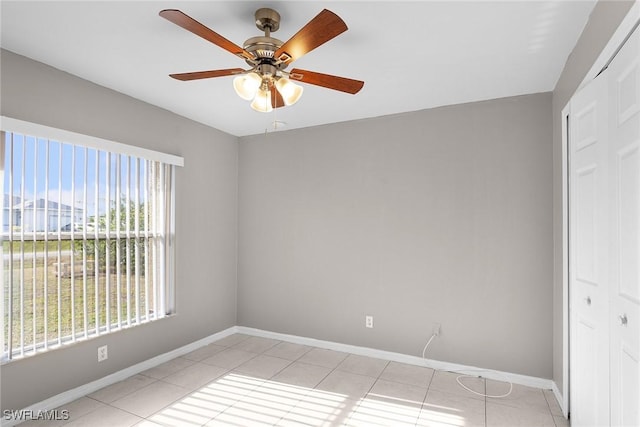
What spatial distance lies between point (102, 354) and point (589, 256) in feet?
11.4

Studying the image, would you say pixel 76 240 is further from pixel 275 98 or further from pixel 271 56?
pixel 271 56

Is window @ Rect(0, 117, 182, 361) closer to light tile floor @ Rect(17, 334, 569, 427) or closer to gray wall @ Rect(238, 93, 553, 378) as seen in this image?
light tile floor @ Rect(17, 334, 569, 427)

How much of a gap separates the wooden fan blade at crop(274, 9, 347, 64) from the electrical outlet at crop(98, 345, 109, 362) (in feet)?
8.65

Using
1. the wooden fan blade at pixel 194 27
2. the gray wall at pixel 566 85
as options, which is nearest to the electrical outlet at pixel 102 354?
the wooden fan blade at pixel 194 27

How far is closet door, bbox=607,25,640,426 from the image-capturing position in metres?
1.40

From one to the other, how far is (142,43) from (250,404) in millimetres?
2591

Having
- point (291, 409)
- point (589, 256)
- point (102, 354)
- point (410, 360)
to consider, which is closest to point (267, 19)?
point (589, 256)

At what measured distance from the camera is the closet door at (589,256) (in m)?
1.73

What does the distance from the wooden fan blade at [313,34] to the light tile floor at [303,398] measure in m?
2.32

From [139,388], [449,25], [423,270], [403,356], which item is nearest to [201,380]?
[139,388]

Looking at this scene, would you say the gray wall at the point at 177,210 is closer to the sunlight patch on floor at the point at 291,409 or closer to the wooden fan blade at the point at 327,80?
the sunlight patch on floor at the point at 291,409

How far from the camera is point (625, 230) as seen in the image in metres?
1.51

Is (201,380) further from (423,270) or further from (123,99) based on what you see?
(123,99)

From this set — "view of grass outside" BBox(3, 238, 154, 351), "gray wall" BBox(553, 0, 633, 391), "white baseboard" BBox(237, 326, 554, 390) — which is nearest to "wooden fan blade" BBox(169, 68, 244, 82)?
"view of grass outside" BBox(3, 238, 154, 351)
